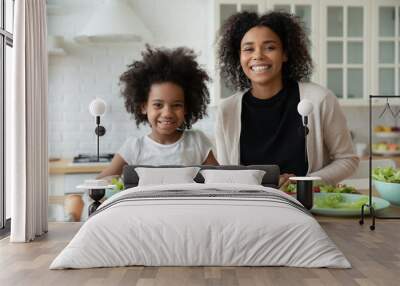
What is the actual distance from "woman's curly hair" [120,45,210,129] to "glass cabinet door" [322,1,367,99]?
1531 mm

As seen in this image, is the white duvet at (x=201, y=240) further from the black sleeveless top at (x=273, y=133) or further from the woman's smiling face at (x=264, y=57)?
the woman's smiling face at (x=264, y=57)

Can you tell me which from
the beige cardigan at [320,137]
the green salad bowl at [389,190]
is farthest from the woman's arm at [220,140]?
the green salad bowl at [389,190]

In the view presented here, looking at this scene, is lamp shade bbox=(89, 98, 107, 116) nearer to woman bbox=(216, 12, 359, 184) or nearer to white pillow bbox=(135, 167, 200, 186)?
white pillow bbox=(135, 167, 200, 186)

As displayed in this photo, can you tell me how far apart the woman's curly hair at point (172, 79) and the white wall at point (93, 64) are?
100 cm

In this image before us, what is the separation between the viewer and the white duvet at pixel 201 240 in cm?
335

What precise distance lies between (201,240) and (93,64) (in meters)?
3.41

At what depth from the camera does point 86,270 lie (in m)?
3.35

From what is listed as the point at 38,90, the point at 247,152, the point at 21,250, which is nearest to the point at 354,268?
the point at 247,152

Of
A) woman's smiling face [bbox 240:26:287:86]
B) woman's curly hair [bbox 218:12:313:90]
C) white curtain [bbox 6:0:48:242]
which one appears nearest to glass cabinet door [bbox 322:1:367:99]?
woman's curly hair [bbox 218:12:313:90]

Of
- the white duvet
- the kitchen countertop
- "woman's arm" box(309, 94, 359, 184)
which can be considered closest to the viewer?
the white duvet

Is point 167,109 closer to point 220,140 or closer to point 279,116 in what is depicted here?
point 220,140

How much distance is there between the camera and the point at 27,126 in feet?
14.4

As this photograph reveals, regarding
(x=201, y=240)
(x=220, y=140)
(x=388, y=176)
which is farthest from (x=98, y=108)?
(x=388, y=176)

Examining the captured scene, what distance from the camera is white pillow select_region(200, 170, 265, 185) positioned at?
181 inches
